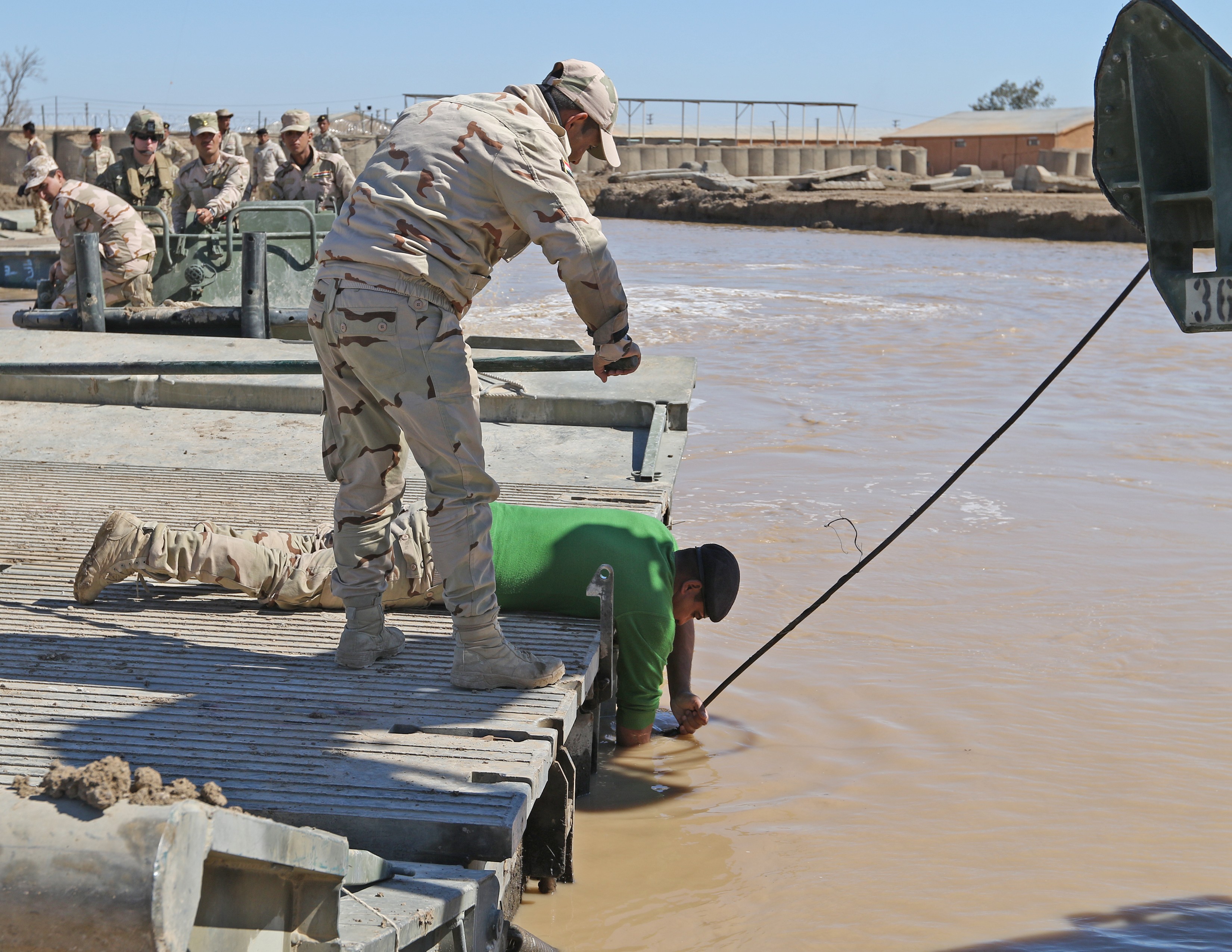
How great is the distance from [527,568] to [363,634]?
0.65 meters

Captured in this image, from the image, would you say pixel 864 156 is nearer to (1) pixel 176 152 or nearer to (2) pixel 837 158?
(2) pixel 837 158

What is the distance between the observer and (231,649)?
3768mm

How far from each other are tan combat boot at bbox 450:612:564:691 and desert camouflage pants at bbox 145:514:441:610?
56 centimetres

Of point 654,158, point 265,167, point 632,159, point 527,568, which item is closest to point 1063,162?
point 654,158

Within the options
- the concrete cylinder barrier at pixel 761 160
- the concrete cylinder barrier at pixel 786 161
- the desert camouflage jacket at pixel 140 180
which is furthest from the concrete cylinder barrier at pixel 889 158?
the desert camouflage jacket at pixel 140 180

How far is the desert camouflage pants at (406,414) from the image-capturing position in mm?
3250

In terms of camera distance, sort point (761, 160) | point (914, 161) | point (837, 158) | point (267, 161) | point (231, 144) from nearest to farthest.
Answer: point (267, 161), point (231, 144), point (761, 160), point (837, 158), point (914, 161)

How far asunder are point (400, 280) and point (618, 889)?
194cm

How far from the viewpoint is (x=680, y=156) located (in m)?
48.4

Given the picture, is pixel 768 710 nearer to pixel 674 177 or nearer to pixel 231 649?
pixel 231 649

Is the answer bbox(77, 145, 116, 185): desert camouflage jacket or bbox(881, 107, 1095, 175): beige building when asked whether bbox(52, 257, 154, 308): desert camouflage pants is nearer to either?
bbox(77, 145, 116, 185): desert camouflage jacket

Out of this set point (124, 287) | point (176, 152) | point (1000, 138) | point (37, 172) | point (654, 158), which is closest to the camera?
point (37, 172)

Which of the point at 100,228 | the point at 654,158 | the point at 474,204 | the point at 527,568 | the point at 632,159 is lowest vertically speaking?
the point at 527,568

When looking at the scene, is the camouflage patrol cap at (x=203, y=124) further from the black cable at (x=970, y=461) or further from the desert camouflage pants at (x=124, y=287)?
the black cable at (x=970, y=461)
